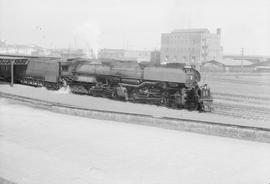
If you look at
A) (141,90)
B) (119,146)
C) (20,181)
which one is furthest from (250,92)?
(20,181)

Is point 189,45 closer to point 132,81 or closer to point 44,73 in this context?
point 44,73

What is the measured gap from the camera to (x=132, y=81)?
2331 centimetres

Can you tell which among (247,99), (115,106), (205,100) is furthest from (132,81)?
(247,99)

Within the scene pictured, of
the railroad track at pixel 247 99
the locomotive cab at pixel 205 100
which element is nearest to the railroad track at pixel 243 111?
the locomotive cab at pixel 205 100

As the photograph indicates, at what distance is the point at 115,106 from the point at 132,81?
2079 mm

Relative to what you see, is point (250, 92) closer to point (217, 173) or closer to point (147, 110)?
point (147, 110)

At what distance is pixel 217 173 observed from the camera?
37.0 ft

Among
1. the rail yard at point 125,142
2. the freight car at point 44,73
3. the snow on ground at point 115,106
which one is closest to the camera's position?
the rail yard at point 125,142

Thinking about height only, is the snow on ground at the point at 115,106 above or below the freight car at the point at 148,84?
below

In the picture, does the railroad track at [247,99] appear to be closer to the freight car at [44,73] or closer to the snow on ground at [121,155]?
the snow on ground at [121,155]

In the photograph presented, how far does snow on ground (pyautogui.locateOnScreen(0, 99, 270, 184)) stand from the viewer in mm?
10734

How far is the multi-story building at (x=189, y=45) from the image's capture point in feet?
279

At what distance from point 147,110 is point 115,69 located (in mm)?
4835

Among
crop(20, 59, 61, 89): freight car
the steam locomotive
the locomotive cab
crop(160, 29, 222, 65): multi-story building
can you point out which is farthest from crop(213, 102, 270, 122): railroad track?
crop(160, 29, 222, 65): multi-story building
